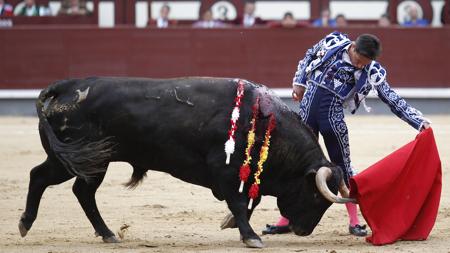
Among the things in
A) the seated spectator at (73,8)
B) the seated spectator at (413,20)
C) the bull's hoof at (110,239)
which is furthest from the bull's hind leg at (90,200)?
the seated spectator at (413,20)

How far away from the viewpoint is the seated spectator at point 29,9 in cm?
1329

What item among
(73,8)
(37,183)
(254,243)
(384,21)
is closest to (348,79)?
(254,243)

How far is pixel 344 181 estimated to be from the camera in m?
5.31

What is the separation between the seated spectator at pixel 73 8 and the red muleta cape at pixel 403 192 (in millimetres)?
8522

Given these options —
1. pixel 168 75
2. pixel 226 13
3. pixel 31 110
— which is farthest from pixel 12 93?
pixel 226 13

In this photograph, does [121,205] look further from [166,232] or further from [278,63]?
[278,63]

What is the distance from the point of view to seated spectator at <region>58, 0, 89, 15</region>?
13.3 m

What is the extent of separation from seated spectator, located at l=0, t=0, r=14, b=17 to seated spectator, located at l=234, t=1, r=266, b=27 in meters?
2.77

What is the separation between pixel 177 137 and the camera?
16.7 ft

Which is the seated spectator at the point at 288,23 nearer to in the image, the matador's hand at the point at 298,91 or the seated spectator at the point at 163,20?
the seated spectator at the point at 163,20

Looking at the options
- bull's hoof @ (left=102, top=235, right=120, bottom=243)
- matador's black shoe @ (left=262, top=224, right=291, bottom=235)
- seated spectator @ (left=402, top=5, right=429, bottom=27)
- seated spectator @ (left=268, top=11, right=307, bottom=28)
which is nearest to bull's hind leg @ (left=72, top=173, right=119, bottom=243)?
bull's hoof @ (left=102, top=235, right=120, bottom=243)

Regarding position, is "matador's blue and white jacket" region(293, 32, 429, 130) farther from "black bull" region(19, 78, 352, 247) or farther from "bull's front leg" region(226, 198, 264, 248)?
"bull's front leg" region(226, 198, 264, 248)

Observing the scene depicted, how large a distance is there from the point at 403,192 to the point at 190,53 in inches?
313

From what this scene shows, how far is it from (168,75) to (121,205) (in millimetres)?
6517
